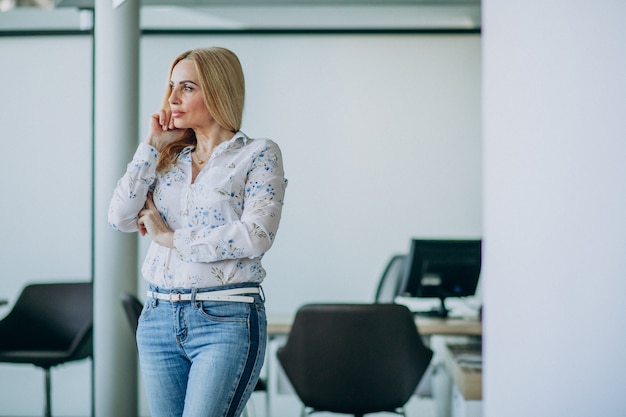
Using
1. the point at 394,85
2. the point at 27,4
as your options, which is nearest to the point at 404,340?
the point at 394,85

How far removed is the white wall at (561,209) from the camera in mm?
2068

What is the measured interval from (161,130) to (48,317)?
305cm

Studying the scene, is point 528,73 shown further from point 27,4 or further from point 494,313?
point 27,4

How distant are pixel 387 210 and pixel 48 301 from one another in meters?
2.65

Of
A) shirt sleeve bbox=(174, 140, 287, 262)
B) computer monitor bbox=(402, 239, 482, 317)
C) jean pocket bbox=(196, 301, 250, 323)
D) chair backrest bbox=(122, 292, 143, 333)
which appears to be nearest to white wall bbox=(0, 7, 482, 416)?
computer monitor bbox=(402, 239, 482, 317)

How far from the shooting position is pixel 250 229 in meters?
1.76

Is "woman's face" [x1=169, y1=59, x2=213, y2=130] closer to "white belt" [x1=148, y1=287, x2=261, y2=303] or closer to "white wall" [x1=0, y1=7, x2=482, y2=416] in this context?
"white belt" [x1=148, y1=287, x2=261, y2=303]

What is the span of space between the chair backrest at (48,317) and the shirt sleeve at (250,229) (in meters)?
2.98

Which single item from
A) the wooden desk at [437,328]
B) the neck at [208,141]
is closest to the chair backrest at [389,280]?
the wooden desk at [437,328]

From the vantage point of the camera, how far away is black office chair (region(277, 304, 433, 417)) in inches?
123

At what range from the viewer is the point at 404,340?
3166mm

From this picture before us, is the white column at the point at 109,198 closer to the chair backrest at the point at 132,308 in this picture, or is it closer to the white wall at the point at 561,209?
the chair backrest at the point at 132,308

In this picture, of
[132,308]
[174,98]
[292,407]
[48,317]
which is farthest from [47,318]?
[174,98]

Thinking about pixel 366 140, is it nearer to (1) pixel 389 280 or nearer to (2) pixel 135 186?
(1) pixel 389 280
